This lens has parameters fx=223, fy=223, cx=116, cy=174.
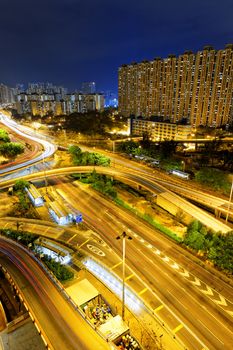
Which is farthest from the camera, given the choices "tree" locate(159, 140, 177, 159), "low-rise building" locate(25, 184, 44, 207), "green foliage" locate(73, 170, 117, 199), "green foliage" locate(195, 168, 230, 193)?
"tree" locate(159, 140, 177, 159)

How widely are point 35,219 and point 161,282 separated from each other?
2384cm

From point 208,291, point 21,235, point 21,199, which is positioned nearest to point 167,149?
point 21,199

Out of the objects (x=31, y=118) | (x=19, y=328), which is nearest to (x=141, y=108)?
(x=31, y=118)

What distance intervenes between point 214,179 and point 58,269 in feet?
123

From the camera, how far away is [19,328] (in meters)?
20.1

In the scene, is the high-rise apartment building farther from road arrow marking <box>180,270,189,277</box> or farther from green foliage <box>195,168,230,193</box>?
road arrow marking <box>180,270,189,277</box>

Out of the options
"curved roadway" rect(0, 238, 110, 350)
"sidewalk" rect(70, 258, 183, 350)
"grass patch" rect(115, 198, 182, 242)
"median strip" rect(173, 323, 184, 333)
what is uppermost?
"curved roadway" rect(0, 238, 110, 350)

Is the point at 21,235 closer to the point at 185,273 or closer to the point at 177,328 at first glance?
the point at 185,273

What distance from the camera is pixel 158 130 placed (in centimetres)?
10206

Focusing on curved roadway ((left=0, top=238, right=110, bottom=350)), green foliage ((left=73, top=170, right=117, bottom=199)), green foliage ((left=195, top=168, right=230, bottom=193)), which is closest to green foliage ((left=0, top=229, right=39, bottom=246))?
curved roadway ((left=0, top=238, right=110, bottom=350))

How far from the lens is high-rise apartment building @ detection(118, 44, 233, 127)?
9938cm

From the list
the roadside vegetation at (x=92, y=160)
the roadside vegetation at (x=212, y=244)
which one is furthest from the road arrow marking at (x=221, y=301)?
the roadside vegetation at (x=92, y=160)

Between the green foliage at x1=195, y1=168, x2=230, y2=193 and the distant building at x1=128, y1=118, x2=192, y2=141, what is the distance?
4728cm

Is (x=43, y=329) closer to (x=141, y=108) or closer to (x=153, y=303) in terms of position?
(x=153, y=303)
